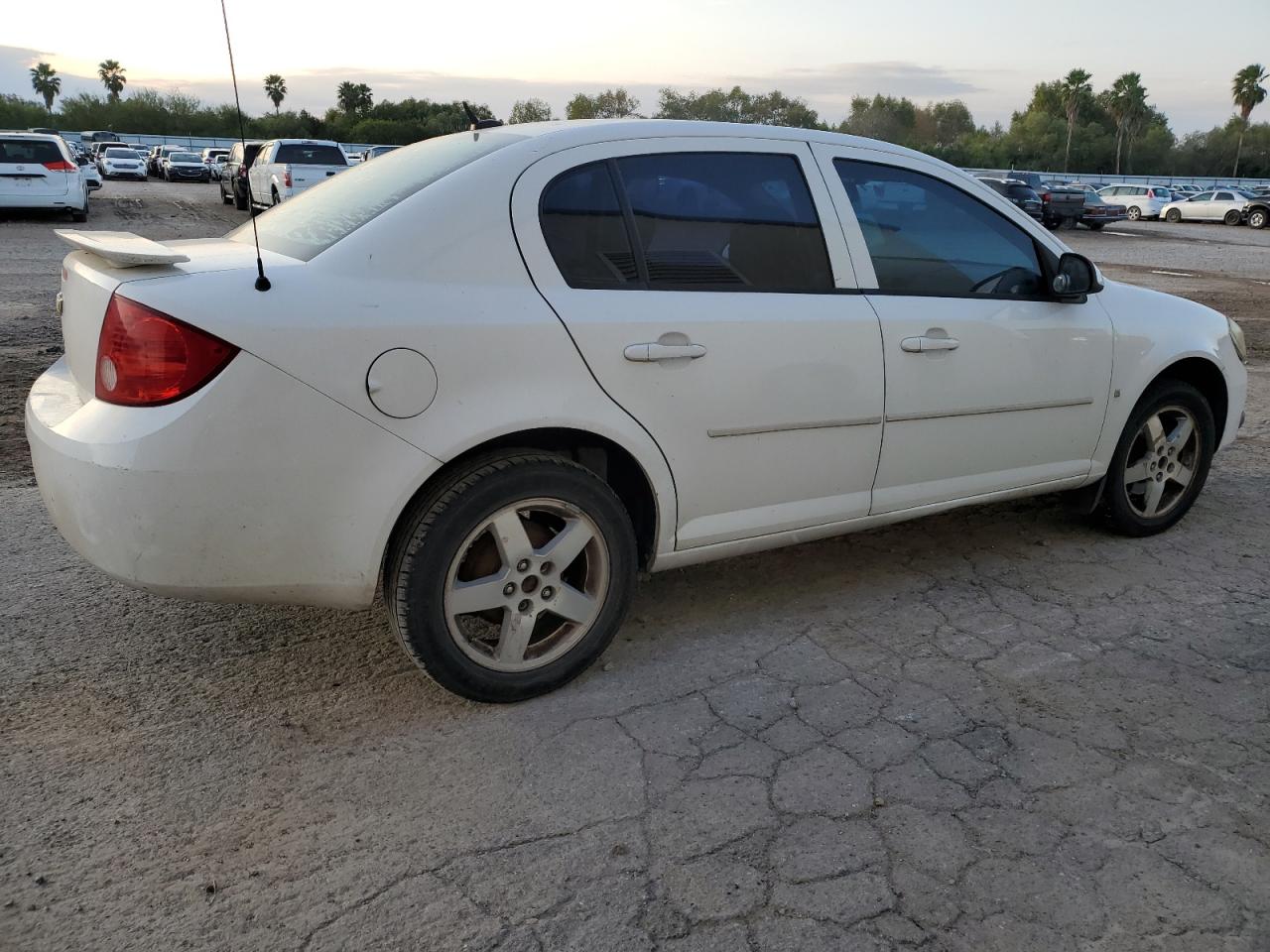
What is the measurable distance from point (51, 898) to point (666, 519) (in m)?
1.86

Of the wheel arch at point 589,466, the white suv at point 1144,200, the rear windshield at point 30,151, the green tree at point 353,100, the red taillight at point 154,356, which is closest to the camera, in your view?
the red taillight at point 154,356

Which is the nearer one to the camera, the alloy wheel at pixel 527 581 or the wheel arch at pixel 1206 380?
the alloy wheel at pixel 527 581

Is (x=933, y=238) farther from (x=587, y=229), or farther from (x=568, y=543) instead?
(x=568, y=543)

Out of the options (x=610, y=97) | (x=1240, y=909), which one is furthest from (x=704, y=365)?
(x=610, y=97)

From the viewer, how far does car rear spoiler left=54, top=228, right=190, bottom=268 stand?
2.73m

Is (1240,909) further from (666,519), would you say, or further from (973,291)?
(973,291)

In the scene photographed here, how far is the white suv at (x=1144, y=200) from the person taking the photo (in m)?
38.3

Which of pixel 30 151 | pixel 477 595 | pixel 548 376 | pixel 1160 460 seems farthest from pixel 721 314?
pixel 30 151

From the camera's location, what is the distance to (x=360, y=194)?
327cm

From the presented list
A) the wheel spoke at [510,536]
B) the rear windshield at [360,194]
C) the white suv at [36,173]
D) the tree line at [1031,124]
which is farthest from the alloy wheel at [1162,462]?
the tree line at [1031,124]

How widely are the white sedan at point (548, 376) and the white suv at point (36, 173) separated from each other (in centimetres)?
1890

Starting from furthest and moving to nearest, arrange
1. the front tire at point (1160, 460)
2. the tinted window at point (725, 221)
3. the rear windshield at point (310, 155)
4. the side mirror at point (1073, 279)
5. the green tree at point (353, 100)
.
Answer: the green tree at point (353, 100) → the rear windshield at point (310, 155) → the front tire at point (1160, 460) → the side mirror at point (1073, 279) → the tinted window at point (725, 221)

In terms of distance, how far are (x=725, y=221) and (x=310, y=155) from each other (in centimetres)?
2003

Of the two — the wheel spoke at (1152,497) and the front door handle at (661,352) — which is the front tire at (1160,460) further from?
the front door handle at (661,352)
